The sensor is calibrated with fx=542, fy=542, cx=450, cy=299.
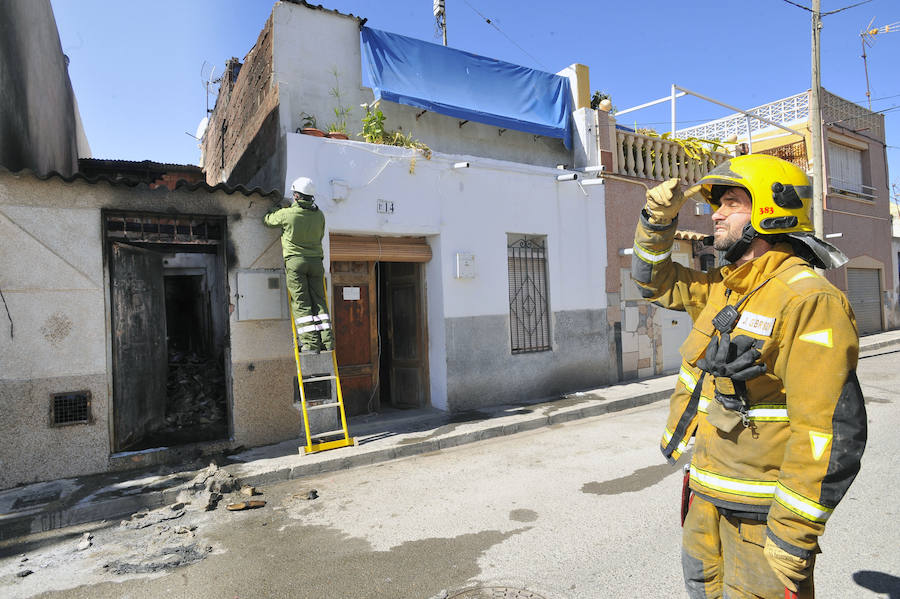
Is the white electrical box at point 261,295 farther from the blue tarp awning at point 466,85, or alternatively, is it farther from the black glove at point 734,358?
the black glove at point 734,358

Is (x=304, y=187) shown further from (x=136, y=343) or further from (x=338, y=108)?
(x=136, y=343)

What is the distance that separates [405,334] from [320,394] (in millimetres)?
2220

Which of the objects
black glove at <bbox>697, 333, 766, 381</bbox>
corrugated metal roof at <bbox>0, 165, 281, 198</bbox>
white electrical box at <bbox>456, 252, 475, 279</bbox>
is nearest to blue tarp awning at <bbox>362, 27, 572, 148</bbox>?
white electrical box at <bbox>456, 252, 475, 279</bbox>

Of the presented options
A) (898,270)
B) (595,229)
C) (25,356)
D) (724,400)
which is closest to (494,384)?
(595,229)

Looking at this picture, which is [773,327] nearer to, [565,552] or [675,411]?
[675,411]

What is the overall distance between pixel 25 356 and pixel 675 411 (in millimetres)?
6401

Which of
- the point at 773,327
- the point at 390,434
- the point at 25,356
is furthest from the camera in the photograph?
the point at 390,434

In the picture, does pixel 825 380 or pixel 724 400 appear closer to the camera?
pixel 825 380

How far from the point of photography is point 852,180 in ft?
59.3

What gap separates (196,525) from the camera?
4.66 meters

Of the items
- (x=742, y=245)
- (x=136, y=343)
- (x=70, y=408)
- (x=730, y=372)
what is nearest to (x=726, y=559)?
(x=730, y=372)

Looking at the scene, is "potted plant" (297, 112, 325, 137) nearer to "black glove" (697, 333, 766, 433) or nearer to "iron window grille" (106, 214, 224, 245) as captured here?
"iron window grille" (106, 214, 224, 245)

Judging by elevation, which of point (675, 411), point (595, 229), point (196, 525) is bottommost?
point (196, 525)

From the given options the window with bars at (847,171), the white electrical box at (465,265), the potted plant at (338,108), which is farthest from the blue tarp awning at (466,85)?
the window with bars at (847,171)
